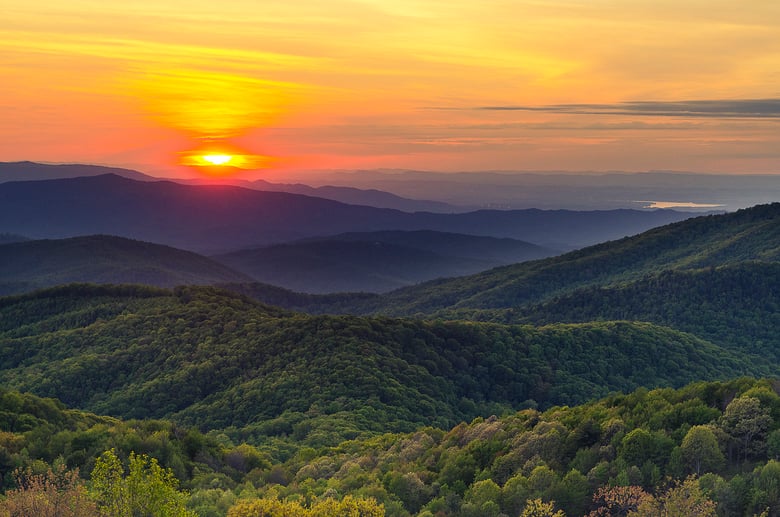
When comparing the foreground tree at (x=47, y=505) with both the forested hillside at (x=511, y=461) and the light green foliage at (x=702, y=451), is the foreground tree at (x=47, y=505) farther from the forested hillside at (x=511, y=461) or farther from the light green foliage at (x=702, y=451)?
the light green foliage at (x=702, y=451)

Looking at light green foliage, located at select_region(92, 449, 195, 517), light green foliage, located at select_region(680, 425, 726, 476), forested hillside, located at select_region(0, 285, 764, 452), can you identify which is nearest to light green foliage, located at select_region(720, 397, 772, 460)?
light green foliage, located at select_region(680, 425, 726, 476)

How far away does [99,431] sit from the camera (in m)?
71.0

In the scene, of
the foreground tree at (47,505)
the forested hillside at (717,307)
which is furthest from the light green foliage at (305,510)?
the forested hillside at (717,307)

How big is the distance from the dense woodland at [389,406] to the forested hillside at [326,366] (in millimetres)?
417

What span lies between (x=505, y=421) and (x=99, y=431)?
3784 cm

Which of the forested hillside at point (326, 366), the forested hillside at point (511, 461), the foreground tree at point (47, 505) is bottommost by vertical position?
the forested hillside at point (326, 366)

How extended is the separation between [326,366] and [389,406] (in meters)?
15.2

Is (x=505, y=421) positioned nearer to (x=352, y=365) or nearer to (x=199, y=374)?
(x=352, y=365)

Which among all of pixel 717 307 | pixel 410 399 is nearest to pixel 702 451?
pixel 410 399

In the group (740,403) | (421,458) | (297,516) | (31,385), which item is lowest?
(31,385)

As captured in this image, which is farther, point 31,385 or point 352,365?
point 31,385

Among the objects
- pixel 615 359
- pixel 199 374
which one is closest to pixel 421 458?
pixel 199 374

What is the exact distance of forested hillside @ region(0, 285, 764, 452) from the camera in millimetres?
112750

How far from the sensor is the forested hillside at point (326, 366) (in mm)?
112750
